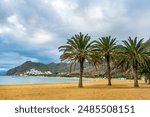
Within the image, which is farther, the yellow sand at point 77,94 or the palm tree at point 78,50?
the palm tree at point 78,50

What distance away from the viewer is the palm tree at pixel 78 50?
4732 centimetres

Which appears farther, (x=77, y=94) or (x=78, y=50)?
(x=78, y=50)

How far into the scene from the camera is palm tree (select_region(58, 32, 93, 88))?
155 feet

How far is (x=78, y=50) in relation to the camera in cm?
4775

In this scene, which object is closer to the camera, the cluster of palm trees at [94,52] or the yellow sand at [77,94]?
the yellow sand at [77,94]

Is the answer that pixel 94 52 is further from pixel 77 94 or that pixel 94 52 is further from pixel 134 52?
pixel 77 94

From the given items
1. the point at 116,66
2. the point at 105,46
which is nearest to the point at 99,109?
the point at 116,66

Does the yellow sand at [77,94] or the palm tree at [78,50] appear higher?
the palm tree at [78,50]

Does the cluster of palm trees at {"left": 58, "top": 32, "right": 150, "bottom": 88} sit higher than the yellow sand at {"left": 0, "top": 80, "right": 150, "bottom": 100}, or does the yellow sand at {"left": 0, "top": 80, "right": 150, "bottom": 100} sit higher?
the cluster of palm trees at {"left": 58, "top": 32, "right": 150, "bottom": 88}

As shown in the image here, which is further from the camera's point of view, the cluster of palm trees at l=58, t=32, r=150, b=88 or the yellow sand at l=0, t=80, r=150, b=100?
the cluster of palm trees at l=58, t=32, r=150, b=88

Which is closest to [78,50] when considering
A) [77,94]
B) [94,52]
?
[94,52]

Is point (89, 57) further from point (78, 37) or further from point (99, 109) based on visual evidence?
point (99, 109)

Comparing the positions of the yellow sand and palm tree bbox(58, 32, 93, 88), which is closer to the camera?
the yellow sand

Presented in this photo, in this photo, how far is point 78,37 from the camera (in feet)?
159
